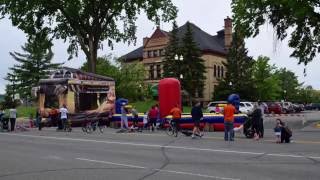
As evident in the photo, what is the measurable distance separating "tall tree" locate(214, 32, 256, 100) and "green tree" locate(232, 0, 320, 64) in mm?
35643

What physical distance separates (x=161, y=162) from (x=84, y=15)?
36.3 meters

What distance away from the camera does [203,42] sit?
94688 mm

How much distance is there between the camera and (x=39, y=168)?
46.1ft

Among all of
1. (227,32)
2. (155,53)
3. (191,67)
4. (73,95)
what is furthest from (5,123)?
(227,32)

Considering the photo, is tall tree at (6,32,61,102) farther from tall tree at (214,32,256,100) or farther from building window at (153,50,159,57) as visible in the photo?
tall tree at (214,32,256,100)

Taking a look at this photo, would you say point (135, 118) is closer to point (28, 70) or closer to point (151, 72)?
point (151, 72)

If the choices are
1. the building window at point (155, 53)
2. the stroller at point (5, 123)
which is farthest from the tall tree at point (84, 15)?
the building window at point (155, 53)

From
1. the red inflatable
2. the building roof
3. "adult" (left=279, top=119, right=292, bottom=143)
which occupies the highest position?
the building roof

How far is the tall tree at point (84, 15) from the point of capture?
47700 millimetres

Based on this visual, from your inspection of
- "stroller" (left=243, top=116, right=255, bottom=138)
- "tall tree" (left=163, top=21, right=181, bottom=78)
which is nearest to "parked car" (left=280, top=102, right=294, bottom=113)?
"tall tree" (left=163, top=21, right=181, bottom=78)

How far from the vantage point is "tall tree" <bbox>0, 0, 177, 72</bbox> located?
47.7 m

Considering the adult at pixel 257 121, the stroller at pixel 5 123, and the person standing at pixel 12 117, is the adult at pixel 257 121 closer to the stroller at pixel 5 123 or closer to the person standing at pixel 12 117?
the person standing at pixel 12 117

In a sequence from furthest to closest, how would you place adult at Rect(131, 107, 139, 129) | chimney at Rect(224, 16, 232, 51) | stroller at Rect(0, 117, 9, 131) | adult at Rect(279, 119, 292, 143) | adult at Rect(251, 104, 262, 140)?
chimney at Rect(224, 16, 232, 51)
stroller at Rect(0, 117, 9, 131)
adult at Rect(131, 107, 139, 129)
adult at Rect(251, 104, 262, 140)
adult at Rect(279, 119, 292, 143)

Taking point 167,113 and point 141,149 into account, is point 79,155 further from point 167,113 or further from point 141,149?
point 167,113
